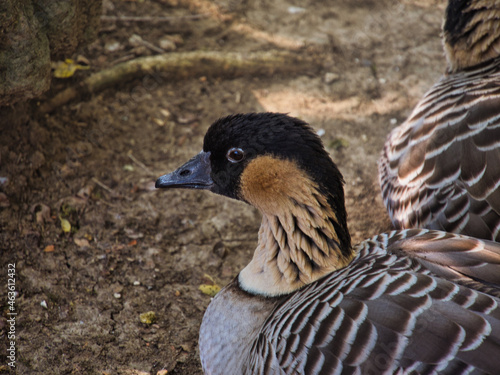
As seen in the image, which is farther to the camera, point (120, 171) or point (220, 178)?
point (120, 171)

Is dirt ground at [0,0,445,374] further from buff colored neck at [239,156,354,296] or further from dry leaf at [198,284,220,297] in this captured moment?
buff colored neck at [239,156,354,296]

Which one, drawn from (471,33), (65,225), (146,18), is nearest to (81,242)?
(65,225)

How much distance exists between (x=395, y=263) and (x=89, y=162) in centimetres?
316

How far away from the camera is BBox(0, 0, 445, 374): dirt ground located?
3.65 metres

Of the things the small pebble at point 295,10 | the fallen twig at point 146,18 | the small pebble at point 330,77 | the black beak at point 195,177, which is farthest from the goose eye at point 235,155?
the small pebble at point 295,10

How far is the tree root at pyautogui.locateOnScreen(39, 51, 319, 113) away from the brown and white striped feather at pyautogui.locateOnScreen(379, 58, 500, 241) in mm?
2453

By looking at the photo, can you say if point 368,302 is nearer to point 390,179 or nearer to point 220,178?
point 220,178

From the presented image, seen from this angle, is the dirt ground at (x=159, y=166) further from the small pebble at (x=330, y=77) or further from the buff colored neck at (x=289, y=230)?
the buff colored neck at (x=289, y=230)

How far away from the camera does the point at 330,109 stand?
19.4ft

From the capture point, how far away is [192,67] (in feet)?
19.4

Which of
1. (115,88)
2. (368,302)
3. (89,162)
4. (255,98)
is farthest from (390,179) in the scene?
(115,88)

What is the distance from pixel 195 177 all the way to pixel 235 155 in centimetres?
38

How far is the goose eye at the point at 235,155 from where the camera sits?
9.98 ft

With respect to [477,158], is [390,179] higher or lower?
lower
